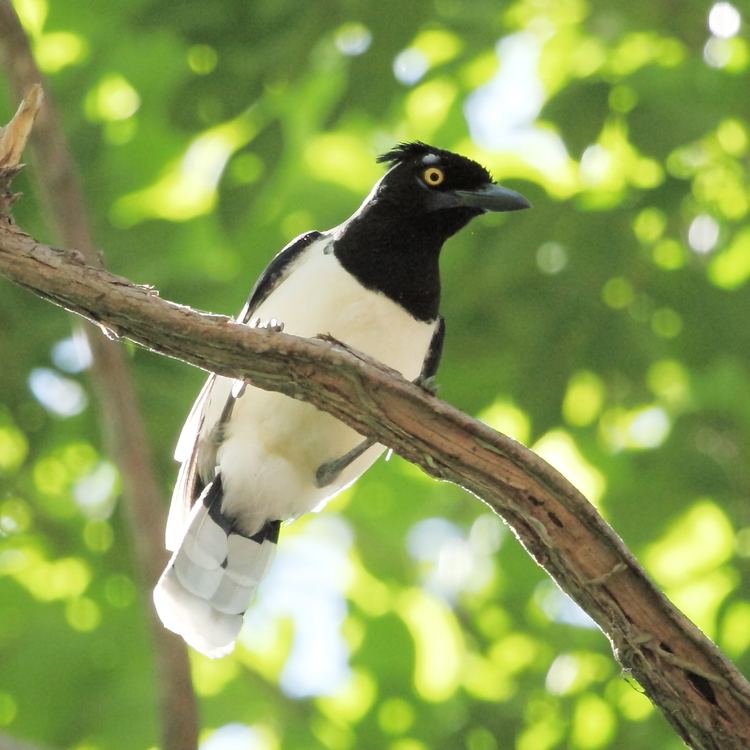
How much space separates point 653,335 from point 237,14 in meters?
2.37

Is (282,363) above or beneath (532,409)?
above

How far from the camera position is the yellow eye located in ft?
19.3

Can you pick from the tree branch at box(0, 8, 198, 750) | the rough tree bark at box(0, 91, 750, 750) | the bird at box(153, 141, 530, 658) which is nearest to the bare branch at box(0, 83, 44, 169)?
the rough tree bark at box(0, 91, 750, 750)

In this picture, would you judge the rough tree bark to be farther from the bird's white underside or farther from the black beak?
the black beak

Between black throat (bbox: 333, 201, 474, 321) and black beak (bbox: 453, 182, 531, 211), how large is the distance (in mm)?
146

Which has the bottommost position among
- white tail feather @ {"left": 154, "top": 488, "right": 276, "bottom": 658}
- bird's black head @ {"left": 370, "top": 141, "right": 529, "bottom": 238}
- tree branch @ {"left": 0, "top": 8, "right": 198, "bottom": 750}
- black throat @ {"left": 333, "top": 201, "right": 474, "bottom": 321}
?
white tail feather @ {"left": 154, "top": 488, "right": 276, "bottom": 658}

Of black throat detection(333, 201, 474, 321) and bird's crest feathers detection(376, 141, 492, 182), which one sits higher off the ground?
bird's crest feathers detection(376, 141, 492, 182)

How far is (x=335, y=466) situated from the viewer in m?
5.54

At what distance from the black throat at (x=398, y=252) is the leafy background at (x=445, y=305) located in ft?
1.17

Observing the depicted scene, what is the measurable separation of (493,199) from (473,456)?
7.26 feet

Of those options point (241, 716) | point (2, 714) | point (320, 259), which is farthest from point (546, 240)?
point (2, 714)

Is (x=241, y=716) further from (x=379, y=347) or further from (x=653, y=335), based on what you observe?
(x=653, y=335)

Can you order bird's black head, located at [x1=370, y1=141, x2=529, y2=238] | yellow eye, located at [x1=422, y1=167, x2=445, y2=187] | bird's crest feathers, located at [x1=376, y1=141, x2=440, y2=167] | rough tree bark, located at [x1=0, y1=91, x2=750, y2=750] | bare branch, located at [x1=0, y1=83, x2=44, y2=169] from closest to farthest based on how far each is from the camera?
rough tree bark, located at [x1=0, y1=91, x2=750, y2=750] < bare branch, located at [x1=0, y1=83, x2=44, y2=169] < bird's black head, located at [x1=370, y1=141, x2=529, y2=238] < yellow eye, located at [x1=422, y1=167, x2=445, y2=187] < bird's crest feathers, located at [x1=376, y1=141, x2=440, y2=167]

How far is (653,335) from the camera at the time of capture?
19.8 feet
